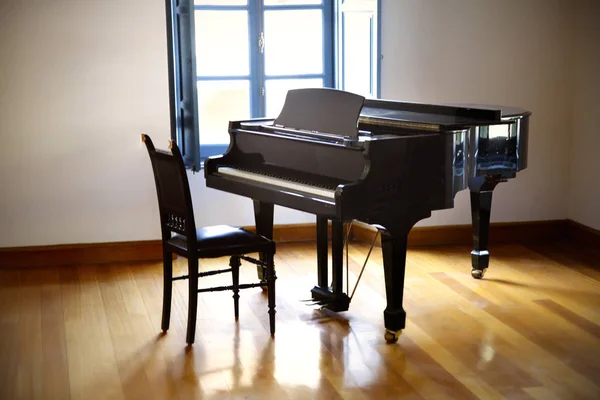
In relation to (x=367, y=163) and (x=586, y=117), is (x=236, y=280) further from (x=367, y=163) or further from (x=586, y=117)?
(x=586, y=117)

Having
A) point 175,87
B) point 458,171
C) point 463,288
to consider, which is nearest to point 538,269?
point 463,288

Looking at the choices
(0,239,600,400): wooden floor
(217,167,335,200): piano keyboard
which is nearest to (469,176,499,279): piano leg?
(0,239,600,400): wooden floor

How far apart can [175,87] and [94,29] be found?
25.8 inches

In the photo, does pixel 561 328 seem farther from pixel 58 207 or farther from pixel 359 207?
pixel 58 207

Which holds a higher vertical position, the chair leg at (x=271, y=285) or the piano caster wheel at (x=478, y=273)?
the chair leg at (x=271, y=285)

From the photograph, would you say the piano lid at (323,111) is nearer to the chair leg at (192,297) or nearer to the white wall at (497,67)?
the chair leg at (192,297)

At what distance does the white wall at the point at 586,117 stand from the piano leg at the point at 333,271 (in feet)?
8.29

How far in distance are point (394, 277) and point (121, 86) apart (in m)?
2.61

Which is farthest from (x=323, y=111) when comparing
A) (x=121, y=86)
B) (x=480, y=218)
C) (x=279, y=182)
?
(x=121, y=86)

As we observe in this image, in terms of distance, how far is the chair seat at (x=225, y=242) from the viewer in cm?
451

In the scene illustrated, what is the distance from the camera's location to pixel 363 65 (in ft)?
21.8

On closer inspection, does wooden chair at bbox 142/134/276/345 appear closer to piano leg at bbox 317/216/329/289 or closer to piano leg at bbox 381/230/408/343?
piano leg at bbox 317/216/329/289

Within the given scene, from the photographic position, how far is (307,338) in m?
4.65

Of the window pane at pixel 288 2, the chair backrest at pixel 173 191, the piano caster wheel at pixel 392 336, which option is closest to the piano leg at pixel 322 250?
the piano caster wheel at pixel 392 336
